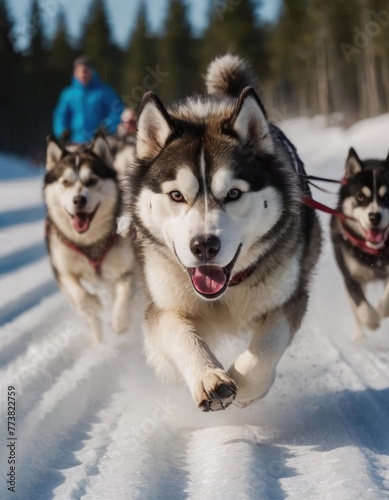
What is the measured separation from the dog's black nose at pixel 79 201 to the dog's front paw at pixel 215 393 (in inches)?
113

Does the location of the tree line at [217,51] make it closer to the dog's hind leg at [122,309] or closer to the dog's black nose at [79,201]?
the dog's black nose at [79,201]

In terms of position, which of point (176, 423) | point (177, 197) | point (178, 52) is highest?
point (178, 52)

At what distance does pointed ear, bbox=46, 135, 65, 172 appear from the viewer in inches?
220

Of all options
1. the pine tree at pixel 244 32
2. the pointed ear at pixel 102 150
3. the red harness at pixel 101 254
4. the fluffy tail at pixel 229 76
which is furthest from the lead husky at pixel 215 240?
the pine tree at pixel 244 32

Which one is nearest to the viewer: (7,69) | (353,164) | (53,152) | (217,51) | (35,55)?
(353,164)

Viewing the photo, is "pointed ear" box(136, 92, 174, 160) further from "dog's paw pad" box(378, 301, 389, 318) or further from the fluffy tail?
"dog's paw pad" box(378, 301, 389, 318)

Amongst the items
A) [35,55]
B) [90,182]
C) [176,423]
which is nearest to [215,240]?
[176,423]

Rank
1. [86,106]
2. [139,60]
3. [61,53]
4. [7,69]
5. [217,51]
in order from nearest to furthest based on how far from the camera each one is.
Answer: [86,106] < [217,51] < [7,69] < [139,60] < [61,53]

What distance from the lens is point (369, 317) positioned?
4785mm

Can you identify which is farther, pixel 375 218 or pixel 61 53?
pixel 61 53

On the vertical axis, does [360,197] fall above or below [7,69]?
below

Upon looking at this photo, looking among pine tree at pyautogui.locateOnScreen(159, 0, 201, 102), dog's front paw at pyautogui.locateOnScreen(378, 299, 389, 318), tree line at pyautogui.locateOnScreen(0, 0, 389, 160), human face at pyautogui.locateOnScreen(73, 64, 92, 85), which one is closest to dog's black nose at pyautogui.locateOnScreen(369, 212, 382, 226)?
dog's front paw at pyautogui.locateOnScreen(378, 299, 389, 318)

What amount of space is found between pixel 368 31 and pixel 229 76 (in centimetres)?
2780

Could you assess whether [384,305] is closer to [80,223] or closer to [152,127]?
[80,223]
